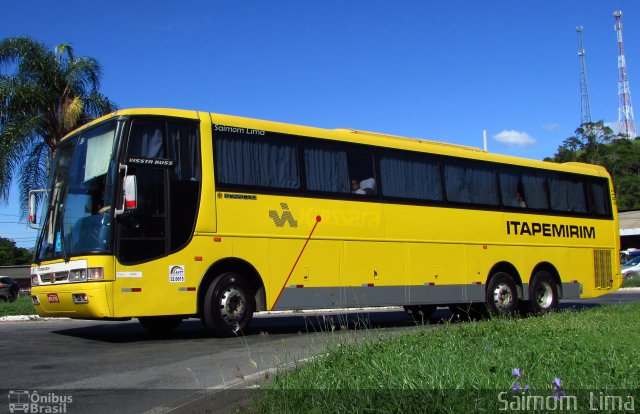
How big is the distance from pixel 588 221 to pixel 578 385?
13.9m

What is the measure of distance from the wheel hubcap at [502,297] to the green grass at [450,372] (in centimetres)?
712

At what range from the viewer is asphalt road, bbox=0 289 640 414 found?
20.7 ft

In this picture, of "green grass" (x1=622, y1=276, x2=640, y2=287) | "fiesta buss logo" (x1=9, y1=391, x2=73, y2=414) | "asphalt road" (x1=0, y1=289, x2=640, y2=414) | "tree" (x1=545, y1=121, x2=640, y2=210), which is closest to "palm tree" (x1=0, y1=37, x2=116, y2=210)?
"asphalt road" (x1=0, y1=289, x2=640, y2=414)

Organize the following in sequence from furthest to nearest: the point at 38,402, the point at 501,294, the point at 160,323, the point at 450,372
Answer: the point at 501,294, the point at 160,323, the point at 38,402, the point at 450,372

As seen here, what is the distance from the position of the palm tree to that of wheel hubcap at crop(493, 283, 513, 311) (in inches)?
608

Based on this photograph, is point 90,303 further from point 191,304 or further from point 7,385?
point 7,385

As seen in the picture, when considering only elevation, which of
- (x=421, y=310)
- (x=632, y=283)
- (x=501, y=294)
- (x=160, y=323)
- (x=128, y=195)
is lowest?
(x=632, y=283)

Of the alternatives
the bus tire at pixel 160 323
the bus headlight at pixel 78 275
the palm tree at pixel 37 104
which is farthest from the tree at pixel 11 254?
the bus headlight at pixel 78 275

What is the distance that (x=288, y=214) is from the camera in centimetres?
1191

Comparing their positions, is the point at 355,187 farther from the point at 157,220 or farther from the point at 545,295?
the point at 545,295

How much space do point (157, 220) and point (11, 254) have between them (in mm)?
76595

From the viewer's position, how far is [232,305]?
11.1 m

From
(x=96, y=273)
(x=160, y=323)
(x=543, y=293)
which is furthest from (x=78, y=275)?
A: (x=543, y=293)

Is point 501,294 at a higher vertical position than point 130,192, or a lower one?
lower
